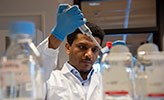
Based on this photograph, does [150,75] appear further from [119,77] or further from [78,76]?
[78,76]

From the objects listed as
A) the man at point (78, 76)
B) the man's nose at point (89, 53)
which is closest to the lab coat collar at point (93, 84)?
the man at point (78, 76)

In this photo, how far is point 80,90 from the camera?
4.89ft

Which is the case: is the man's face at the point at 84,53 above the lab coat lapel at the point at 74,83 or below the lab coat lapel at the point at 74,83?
above

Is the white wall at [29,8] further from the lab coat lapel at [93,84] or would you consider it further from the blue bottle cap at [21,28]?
the blue bottle cap at [21,28]

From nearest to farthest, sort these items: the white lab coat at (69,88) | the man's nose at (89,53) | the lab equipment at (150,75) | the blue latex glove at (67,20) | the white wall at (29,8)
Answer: the lab equipment at (150,75)
the blue latex glove at (67,20)
the white lab coat at (69,88)
the man's nose at (89,53)
the white wall at (29,8)

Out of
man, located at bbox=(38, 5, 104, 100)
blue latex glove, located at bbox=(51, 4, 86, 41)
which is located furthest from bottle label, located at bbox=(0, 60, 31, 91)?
man, located at bbox=(38, 5, 104, 100)

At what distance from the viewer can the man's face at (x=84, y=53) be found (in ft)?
5.03

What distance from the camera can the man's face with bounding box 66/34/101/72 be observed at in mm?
1532

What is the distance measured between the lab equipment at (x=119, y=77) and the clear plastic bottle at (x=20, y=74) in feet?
0.50

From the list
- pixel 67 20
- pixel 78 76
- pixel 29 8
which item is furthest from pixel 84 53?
pixel 29 8

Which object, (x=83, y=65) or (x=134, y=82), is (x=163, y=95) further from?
(x=83, y=65)

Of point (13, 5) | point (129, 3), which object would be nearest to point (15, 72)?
point (13, 5)

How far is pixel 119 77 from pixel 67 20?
2.01 feet

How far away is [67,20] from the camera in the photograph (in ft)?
3.95
